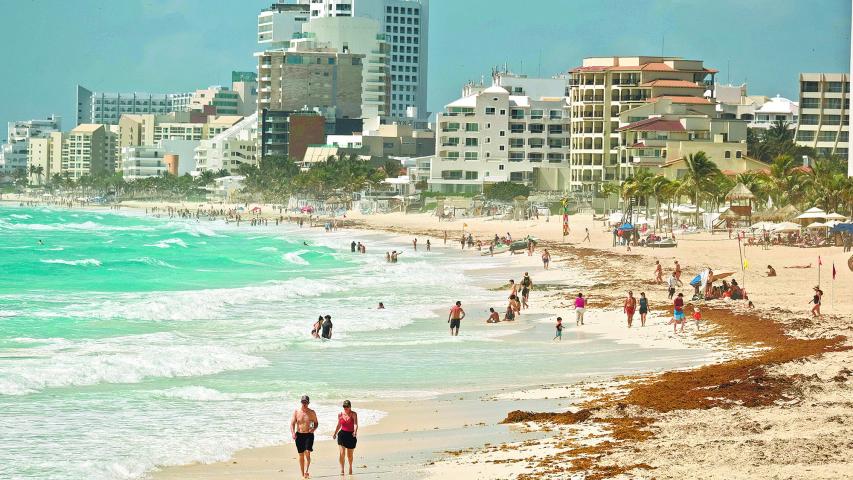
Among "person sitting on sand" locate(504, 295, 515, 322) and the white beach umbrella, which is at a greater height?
the white beach umbrella

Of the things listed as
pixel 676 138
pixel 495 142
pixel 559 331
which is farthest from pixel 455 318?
pixel 495 142

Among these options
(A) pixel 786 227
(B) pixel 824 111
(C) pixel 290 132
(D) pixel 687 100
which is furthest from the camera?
(C) pixel 290 132

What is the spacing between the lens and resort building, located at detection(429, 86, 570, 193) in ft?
403

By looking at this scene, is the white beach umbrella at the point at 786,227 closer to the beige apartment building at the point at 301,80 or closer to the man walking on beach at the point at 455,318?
the man walking on beach at the point at 455,318

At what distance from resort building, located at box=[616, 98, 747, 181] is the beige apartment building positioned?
95.4m

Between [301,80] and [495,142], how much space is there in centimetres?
7743

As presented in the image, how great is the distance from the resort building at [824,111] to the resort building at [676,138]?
54.7ft

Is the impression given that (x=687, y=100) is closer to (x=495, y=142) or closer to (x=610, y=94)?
(x=610, y=94)

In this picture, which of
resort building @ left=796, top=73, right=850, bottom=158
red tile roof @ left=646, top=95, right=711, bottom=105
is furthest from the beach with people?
resort building @ left=796, top=73, right=850, bottom=158

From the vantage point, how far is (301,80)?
195 metres

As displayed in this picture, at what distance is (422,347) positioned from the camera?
31344 mm

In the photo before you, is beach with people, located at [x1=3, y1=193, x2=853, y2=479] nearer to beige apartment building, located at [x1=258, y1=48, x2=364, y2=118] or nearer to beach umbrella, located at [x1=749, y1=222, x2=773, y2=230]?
beach umbrella, located at [x1=749, y1=222, x2=773, y2=230]

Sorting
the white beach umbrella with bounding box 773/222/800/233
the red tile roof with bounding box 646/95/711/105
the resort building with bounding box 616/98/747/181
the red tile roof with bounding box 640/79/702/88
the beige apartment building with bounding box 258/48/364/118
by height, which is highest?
the beige apartment building with bounding box 258/48/364/118

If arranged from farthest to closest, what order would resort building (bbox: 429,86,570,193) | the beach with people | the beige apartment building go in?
the beige apartment building, resort building (bbox: 429,86,570,193), the beach with people
